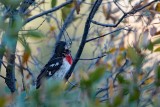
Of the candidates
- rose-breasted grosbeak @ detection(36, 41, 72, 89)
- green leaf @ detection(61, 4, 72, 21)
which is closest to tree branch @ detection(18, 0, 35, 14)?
green leaf @ detection(61, 4, 72, 21)

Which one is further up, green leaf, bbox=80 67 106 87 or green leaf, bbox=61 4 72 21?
green leaf, bbox=80 67 106 87

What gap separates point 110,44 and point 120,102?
303 cm

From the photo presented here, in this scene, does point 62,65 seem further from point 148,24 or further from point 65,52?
point 148,24

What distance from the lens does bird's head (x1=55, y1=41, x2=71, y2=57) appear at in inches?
157

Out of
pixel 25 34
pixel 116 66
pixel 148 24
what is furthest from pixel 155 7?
pixel 25 34

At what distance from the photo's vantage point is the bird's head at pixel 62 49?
13.1 feet

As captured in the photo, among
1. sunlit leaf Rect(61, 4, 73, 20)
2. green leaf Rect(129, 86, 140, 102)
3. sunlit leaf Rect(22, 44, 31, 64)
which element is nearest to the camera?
green leaf Rect(129, 86, 140, 102)

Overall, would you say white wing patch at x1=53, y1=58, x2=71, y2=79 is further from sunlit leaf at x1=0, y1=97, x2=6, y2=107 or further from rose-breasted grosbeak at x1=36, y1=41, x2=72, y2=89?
sunlit leaf at x1=0, y1=97, x2=6, y2=107

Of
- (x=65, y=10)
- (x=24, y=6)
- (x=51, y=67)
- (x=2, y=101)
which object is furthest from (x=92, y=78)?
(x=51, y=67)

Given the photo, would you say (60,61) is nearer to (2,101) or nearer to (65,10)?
(65,10)

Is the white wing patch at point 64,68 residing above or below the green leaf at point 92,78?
below

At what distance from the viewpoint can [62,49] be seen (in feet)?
13.4

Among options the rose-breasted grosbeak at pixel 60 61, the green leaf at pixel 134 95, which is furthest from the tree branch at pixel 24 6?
the green leaf at pixel 134 95

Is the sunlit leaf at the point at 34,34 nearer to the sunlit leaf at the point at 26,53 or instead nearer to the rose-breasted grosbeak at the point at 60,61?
the sunlit leaf at the point at 26,53
